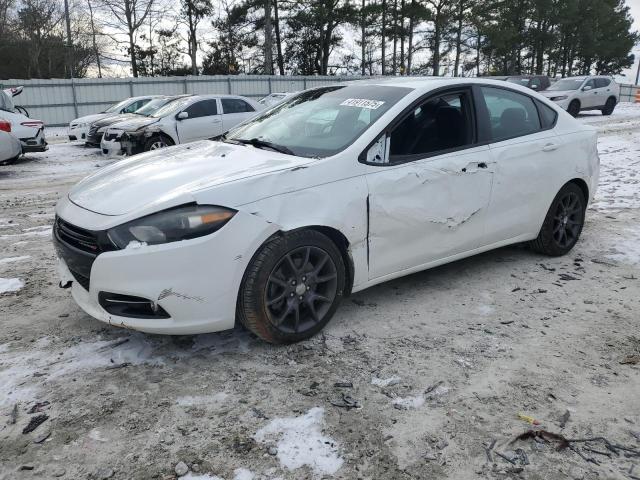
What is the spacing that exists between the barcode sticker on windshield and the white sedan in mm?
16

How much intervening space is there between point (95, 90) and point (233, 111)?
1584 cm

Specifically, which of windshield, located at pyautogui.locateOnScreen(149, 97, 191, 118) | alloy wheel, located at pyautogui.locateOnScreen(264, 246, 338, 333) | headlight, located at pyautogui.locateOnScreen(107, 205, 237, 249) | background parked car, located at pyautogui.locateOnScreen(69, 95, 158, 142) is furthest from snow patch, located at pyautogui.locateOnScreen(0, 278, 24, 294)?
background parked car, located at pyautogui.locateOnScreen(69, 95, 158, 142)

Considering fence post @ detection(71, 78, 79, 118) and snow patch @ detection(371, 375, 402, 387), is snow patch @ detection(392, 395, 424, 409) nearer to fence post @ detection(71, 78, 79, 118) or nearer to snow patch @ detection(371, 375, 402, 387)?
snow patch @ detection(371, 375, 402, 387)

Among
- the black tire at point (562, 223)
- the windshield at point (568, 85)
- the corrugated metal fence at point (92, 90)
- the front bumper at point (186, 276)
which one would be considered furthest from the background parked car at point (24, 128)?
the windshield at point (568, 85)

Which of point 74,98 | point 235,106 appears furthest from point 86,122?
point 74,98

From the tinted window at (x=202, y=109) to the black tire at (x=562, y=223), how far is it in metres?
9.56

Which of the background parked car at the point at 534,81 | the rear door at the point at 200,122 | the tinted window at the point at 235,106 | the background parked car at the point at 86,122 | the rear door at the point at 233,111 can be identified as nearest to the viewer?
the rear door at the point at 200,122

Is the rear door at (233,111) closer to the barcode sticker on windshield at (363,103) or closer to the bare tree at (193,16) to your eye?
the barcode sticker on windshield at (363,103)

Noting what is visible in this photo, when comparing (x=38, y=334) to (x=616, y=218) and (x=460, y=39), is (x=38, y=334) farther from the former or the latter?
(x=460, y=39)

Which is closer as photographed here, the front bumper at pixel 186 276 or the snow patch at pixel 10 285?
the front bumper at pixel 186 276

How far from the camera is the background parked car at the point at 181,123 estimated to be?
39.5 feet

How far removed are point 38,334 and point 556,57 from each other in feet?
201

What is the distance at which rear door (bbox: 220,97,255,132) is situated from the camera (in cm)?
1334

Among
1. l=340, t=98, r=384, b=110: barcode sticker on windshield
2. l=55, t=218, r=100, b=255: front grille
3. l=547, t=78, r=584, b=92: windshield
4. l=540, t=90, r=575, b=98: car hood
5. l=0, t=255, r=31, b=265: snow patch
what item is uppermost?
l=547, t=78, r=584, b=92: windshield
